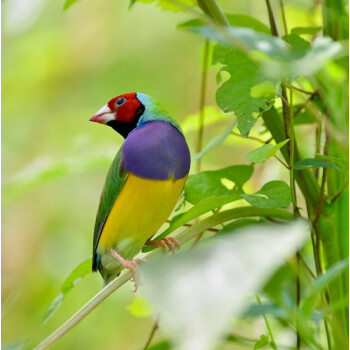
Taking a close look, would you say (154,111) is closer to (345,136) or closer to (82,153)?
(82,153)

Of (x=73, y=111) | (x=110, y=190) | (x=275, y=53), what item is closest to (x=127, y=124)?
(x=110, y=190)

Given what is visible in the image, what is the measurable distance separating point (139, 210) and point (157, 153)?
0.37 ft

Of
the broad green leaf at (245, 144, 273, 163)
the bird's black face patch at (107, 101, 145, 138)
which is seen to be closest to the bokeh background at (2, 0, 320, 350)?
the bird's black face patch at (107, 101, 145, 138)

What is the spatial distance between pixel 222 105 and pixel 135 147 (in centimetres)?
42

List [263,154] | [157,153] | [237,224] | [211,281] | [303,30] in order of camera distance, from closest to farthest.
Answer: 1. [211,281]
2. [263,154]
3. [237,224]
4. [303,30]
5. [157,153]

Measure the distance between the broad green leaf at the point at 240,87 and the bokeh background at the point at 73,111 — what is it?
1.62 m

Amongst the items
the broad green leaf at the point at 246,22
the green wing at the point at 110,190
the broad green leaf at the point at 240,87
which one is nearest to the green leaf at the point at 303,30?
the broad green leaf at the point at 246,22

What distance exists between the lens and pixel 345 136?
0.62 meters

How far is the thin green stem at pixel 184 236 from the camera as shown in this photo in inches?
29.4

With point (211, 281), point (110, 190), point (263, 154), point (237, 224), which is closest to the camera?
point (211, 281)

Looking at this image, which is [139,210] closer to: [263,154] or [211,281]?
[263,154]

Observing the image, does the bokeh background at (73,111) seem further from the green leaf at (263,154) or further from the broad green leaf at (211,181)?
the green leaf at (263,154)

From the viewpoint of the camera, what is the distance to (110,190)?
1325 millimetres

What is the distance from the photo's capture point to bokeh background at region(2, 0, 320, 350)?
242 centimetres
